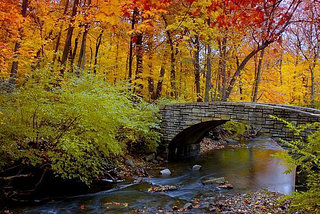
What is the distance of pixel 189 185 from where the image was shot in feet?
25.9

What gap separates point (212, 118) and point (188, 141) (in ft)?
10.5

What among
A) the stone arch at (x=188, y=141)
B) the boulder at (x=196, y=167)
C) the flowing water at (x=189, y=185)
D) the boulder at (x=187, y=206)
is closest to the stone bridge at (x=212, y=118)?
the stone arch at (x=188, y=141)

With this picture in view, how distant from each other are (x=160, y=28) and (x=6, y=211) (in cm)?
1052

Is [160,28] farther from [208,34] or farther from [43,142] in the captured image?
[43,142]

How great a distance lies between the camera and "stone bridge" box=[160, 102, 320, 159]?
771 centimetres

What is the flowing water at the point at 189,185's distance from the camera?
588 cm

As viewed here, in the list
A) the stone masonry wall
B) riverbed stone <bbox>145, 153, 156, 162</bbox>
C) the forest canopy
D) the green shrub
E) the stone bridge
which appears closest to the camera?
the stone masonry wall

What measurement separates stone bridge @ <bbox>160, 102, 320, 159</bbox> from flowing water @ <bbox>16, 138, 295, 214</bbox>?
805 millimetres

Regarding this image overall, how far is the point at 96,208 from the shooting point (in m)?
5.80

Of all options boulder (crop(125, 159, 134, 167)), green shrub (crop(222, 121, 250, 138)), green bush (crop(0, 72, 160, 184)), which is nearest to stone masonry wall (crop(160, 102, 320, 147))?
boulder (crop(125, 159, 134, 167))

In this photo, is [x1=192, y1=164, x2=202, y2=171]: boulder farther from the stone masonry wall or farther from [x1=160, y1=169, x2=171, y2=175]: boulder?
the stone masonry wall

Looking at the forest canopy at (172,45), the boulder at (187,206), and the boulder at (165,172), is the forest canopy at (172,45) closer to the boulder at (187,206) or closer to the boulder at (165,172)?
the boulder at (165,172)

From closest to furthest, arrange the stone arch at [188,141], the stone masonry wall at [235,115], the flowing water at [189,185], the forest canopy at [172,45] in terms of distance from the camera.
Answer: the flowing water at [189,185] < the stone masonry wall at [235,115] < the forest canopy at [172,45] < the stone arch at [188,141]

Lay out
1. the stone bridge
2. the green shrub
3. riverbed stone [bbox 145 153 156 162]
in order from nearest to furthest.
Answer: the stone bridge < riverbed stone [bbox 145 153 156 162] < the green shrub
